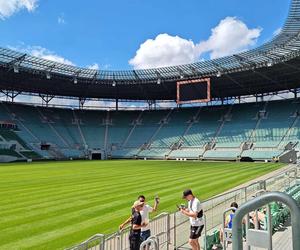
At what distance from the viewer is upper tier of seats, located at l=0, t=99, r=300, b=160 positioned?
194ft

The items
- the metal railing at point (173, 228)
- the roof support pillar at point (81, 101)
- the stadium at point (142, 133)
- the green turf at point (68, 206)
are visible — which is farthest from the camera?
→ the roof support pillar at point (81, 101)

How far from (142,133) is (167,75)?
57.4 ft

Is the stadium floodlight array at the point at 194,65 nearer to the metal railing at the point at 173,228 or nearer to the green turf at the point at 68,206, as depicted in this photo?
the green turf at the point at 68,206

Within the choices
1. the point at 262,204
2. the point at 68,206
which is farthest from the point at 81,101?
the point at 262,204

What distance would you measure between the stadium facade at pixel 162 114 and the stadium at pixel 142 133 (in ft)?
0.65

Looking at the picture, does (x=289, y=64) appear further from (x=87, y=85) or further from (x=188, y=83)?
(x=87, y=85)

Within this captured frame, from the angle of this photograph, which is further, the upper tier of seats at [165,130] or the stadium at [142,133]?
the upper tier of seats at [165,130]

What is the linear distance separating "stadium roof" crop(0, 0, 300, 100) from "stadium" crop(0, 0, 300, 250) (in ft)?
0.60

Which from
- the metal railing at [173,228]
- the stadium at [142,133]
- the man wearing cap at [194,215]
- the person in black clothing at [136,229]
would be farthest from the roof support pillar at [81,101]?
the man wearing cap at [194,215]

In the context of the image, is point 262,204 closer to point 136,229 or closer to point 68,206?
point 136,229

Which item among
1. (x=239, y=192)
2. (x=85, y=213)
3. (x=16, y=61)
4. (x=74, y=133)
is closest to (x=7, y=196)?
(x=85, y=213)

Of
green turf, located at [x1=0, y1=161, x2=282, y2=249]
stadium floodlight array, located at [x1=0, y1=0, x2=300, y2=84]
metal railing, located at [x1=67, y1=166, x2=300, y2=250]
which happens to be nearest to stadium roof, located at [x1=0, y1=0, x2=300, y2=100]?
stadium floodlight array, located at [x1=0, y1=0, x2=300, y2=84]

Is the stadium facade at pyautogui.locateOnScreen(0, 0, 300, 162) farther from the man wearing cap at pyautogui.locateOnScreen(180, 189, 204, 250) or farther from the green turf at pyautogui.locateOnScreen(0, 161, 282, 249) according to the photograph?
the man wearing cap at pyautogui.locateOnScreen(180, 189, 204, 250)

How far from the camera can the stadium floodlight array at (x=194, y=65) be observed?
4409cm
